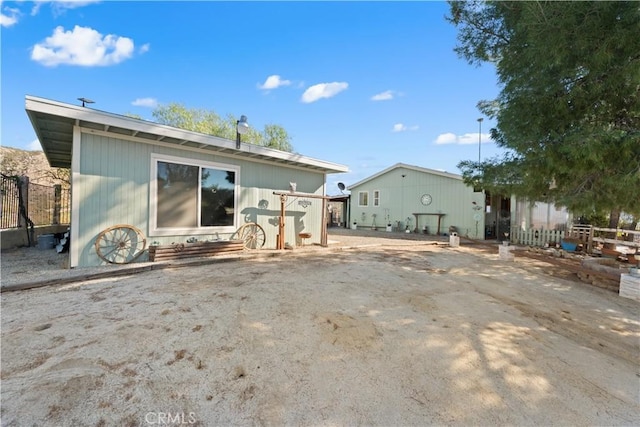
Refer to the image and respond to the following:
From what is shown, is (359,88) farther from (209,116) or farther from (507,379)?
(209,116)

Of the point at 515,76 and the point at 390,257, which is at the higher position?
the point at 515,76

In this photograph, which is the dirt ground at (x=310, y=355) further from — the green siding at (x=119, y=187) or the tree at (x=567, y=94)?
the tree at (x=567, y=94)

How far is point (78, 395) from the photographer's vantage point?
1725mm

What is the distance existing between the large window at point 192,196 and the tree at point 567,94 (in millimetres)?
5589

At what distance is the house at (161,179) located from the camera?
4.70 metres

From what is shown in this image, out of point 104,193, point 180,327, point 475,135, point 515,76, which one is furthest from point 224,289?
point 475,135

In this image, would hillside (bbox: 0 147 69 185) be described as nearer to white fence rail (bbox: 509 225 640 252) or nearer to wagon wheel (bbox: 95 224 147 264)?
wagon wheel (bbox: 95 224 147 264)

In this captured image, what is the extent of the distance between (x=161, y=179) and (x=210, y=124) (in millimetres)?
21137

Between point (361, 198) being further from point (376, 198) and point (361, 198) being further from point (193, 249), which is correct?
point (193, 249)

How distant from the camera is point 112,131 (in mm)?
4941

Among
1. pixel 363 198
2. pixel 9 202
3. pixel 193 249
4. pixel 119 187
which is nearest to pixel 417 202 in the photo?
pixel 363 198

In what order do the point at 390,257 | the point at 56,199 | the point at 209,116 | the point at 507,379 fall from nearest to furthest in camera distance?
1. the point at 507,379
2. the point at 390,257
3. the point at 56,199
4. the point at 209,116

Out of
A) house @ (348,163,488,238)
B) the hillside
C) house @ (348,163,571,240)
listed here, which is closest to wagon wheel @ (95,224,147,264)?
house @ (348,163,571,240)

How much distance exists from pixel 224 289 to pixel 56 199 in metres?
9.13
